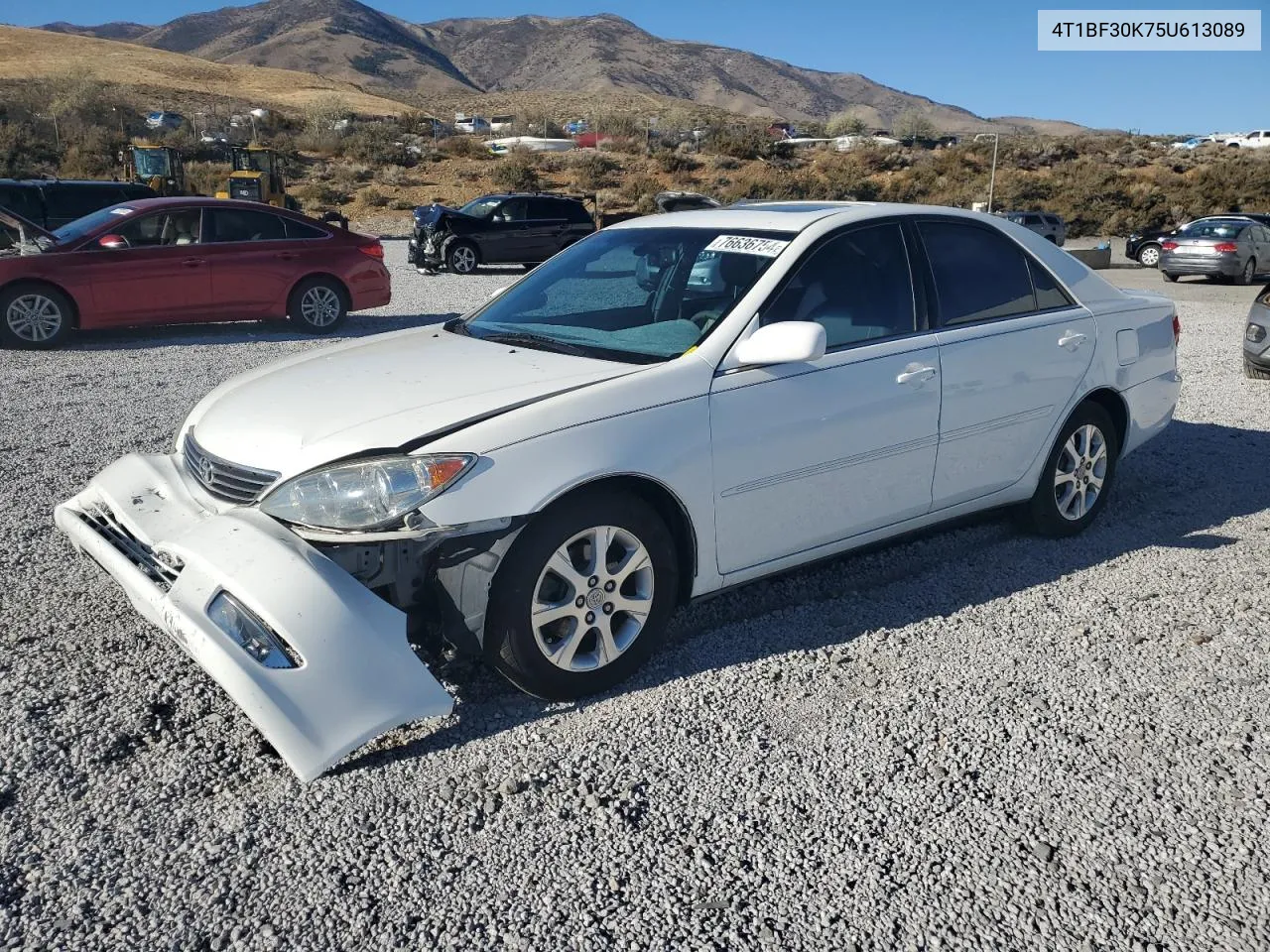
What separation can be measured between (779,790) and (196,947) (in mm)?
1557

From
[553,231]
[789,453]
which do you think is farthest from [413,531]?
[553,231]

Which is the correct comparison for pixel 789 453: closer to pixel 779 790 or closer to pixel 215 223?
pixel 779 790

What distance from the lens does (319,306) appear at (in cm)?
1238

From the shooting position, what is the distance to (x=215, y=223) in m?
11.6

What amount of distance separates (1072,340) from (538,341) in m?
2.54

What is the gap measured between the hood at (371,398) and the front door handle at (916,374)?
1.19 m

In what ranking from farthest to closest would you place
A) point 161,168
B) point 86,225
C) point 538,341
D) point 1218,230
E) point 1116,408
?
point 161,168, point 1218,230, point 86,225, point 1116,408, point 538,341

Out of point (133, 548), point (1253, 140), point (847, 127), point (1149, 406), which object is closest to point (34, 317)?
point (133, 548)

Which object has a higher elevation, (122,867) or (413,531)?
(413,531)

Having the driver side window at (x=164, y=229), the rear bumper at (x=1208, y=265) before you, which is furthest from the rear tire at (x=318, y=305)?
the rear bumper at (x=1208, y=265)

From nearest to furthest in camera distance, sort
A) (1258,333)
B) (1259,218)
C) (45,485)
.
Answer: (45,485) → (1258,333) → (1259,218)

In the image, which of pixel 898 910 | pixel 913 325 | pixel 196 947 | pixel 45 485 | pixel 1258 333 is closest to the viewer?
pixel 196 947

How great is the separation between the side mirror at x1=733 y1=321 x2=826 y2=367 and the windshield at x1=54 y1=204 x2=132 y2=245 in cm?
942

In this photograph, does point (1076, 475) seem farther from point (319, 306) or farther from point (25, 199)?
point (25, 199)
